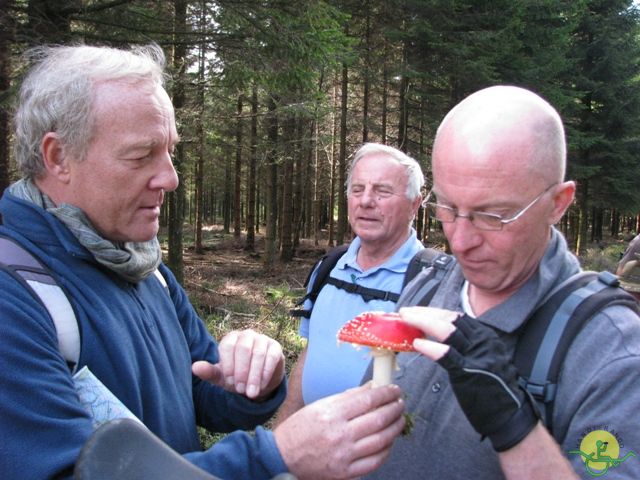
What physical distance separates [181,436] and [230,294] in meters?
9.33

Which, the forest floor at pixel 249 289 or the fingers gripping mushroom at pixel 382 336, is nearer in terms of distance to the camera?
the fingers gripping mushroom at pixel 382 336

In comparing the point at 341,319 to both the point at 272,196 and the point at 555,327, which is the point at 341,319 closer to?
the point at 555,327

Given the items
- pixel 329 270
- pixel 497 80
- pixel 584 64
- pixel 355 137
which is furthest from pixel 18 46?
pixel 584 64

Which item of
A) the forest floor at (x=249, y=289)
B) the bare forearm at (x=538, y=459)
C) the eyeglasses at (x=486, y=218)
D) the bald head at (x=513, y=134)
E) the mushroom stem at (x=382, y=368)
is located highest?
the bald head at (x=513, y=134)

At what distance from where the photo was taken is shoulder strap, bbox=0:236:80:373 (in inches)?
59.9

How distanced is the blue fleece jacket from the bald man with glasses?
628mm

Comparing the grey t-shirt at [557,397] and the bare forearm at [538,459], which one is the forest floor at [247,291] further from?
the bare forearm at [538,459]

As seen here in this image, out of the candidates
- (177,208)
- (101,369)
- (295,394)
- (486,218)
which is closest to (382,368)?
(486,218)

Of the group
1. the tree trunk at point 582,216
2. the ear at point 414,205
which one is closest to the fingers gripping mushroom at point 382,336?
the ear at point 414,205

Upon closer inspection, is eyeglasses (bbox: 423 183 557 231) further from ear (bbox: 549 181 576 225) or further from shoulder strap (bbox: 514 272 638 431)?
shoulder strap (bbox: 514 272 638 431)

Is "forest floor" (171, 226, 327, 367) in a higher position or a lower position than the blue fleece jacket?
lower

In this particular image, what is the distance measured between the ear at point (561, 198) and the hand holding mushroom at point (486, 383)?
602 millimetres

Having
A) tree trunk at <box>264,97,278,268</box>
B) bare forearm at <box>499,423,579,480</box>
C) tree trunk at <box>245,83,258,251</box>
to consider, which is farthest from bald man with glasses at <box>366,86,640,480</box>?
tree trunk at <box>264,97,278,268</box>

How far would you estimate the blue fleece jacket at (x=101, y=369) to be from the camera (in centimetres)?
130
